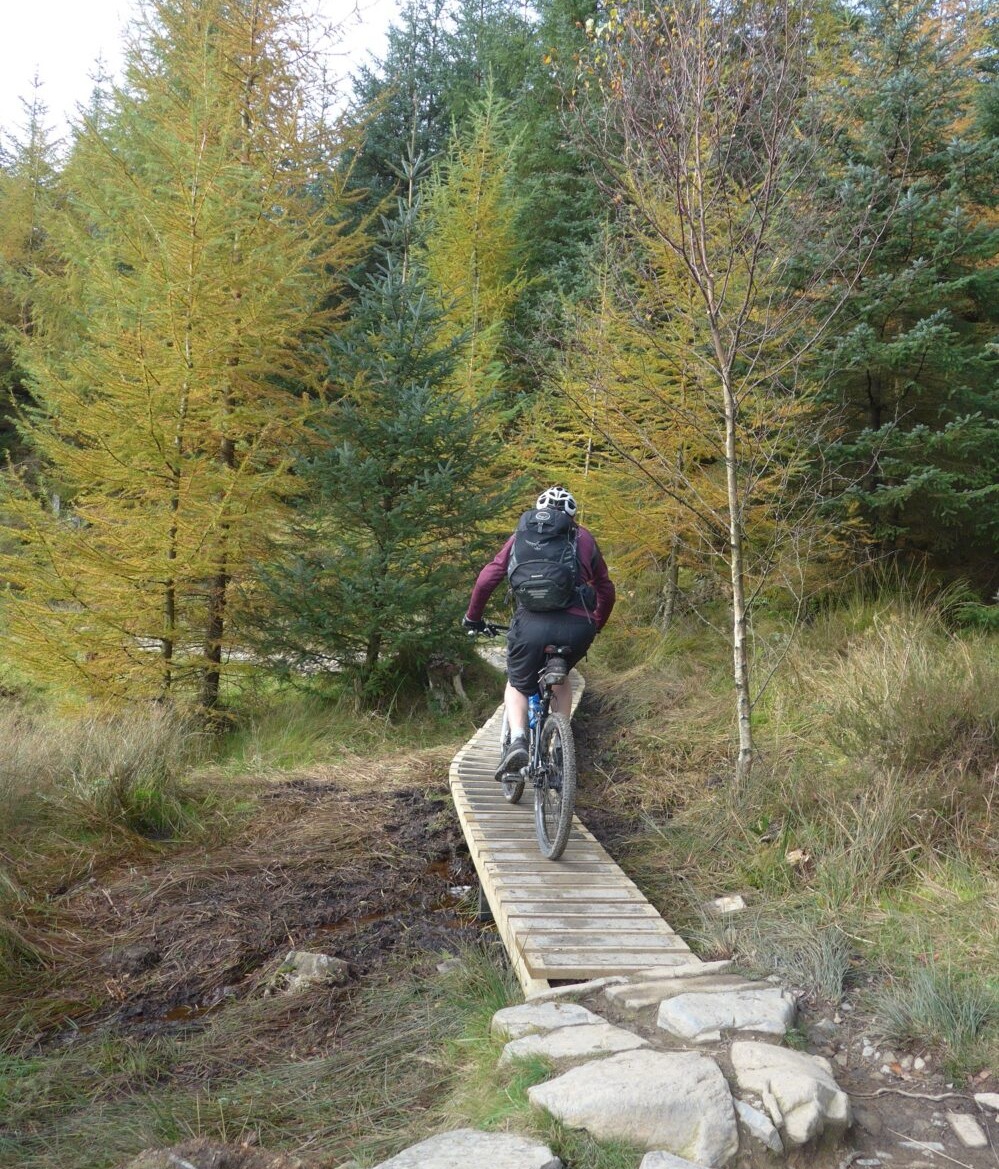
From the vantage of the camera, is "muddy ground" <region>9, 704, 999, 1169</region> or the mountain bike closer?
"muddy ground" <region>9, 704, 999, 1169</region>

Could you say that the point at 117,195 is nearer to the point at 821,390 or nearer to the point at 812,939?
the point at 821,390

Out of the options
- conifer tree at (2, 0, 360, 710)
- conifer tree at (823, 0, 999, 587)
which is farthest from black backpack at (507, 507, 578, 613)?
conifer tree at (823, 0, 999, 587)

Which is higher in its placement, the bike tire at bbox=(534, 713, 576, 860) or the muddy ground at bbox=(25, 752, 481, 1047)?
the bike tire at bbox=(534, 713, 576, 860)

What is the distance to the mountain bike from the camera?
464cm

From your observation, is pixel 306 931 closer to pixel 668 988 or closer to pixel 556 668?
pixel 556 668

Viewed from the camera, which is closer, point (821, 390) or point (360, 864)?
point (360, 864)

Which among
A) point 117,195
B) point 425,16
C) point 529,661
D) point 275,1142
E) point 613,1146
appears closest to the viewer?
point 613,1146

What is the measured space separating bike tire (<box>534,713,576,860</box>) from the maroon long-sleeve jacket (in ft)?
2.14

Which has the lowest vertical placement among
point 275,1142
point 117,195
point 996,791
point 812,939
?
point 275,1142

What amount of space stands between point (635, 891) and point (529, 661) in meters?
1.39

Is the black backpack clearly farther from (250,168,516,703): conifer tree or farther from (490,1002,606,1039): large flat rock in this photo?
(250,168,516,703): conifer tree

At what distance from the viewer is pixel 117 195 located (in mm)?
10359

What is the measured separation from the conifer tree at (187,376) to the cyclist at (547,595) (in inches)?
163

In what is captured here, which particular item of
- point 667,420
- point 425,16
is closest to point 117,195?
point 667,420
